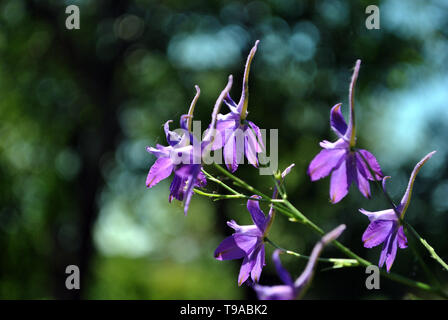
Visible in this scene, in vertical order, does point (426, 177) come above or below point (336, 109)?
below

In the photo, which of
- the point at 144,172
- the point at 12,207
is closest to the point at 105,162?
the point at 144,172

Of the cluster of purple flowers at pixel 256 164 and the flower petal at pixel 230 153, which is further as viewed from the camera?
the flower petal at pixel 230 153

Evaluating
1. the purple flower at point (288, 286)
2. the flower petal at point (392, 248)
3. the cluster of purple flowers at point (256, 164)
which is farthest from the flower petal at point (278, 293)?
the flower petal at point (392, 248)

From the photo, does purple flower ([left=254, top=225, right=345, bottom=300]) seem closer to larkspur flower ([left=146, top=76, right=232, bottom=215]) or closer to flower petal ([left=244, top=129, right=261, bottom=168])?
larkspur flower ([left=146, top=76, right=232, bottom=215])

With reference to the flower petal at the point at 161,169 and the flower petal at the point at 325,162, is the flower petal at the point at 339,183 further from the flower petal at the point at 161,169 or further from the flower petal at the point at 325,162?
the flower petal at the point at 161,169

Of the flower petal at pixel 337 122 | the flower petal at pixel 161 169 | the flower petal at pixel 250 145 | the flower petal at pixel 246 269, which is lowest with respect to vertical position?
the flower petal at pixel 246 269

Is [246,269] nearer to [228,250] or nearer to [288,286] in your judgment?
[228,250]

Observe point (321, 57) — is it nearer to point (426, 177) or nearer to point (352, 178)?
point (426, 177)
